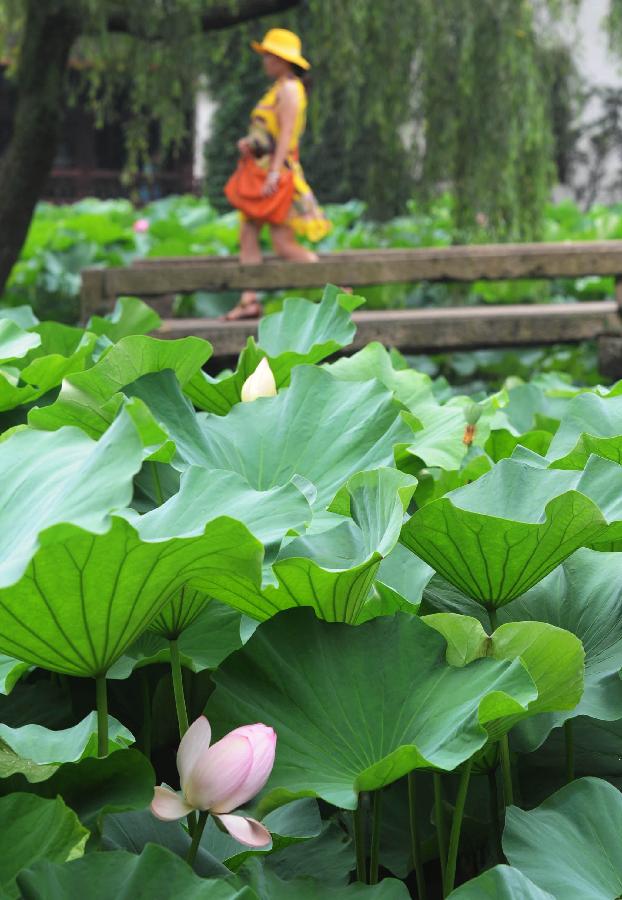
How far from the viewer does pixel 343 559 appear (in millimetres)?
710

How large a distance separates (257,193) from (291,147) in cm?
22

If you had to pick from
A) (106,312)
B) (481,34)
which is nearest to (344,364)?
(106,312)

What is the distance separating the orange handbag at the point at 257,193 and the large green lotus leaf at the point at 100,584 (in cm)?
418

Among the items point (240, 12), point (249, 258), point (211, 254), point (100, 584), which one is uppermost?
point (240, 12)

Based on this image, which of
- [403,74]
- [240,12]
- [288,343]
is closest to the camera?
[288,343]

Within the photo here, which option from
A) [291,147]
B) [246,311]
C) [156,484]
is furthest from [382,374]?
[291,147]

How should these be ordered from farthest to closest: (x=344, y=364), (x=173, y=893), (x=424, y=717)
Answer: (x=344, y=364) < (x=424, y=717) < (x=173, y=893)

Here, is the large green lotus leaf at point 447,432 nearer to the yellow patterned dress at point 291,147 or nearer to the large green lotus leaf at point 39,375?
the large green lotus leaf at point 39,375

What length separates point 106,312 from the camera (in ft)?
13.5

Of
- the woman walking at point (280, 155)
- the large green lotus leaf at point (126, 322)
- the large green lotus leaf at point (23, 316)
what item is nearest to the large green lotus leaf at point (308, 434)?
the large green lotus leaf at point (126, 322)

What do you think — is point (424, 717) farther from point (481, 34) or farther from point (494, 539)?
point (481, 34)

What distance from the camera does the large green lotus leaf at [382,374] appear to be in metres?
1.28

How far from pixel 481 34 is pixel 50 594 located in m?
5.20

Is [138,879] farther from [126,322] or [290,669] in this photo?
[126,322]
